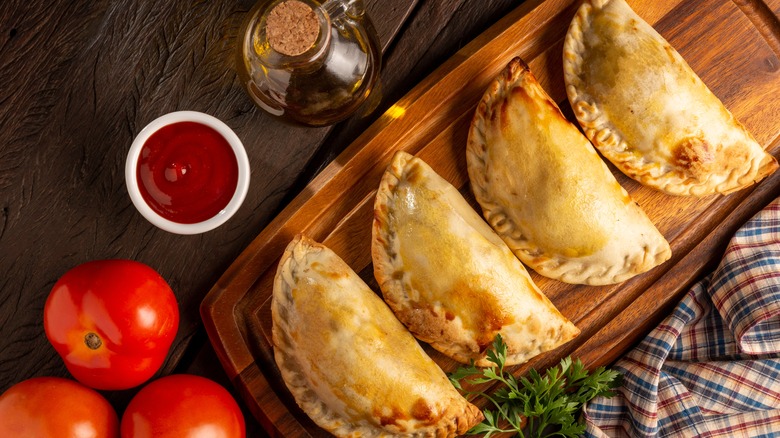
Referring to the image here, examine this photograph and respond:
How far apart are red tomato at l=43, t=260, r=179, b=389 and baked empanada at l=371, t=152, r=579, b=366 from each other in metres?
0.65

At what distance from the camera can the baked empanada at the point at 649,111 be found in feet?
7.52

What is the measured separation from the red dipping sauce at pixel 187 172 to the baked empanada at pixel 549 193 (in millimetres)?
743

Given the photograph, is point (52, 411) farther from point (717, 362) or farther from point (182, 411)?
point (717, 362)

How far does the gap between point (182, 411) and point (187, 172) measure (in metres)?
0.66

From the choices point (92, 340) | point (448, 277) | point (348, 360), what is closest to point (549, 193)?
point (448, 277)

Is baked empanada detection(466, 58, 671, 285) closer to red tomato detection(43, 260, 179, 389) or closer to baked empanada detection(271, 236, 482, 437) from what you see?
baked empanada detection(271, 236, 482, 437)

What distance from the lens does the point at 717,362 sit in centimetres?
247

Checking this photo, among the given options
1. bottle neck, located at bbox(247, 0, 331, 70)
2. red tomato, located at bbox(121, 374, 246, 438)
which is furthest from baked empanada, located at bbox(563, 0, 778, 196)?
red tomato, located at bbox(121, 374, 246, 438)

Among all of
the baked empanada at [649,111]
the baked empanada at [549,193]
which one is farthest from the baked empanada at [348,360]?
the baked empanada at [649,111]

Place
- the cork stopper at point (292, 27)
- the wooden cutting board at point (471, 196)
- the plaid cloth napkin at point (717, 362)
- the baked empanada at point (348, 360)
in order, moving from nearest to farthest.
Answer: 1. the cork stopper at point (292, 27)
2. the baked empanada at point (348, 360)
3. the wooden cutting board at point (471, 196)
4. the plaid cloth napkin at point (717, 362)

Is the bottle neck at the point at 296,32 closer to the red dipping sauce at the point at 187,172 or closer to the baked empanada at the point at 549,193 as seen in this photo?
the red dipping sauce at the point at 187,172

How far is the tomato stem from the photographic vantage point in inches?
80.8

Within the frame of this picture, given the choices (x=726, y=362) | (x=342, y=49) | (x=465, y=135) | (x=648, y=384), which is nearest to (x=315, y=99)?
(x=342, y=49)

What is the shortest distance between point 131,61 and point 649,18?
162 centimetres
